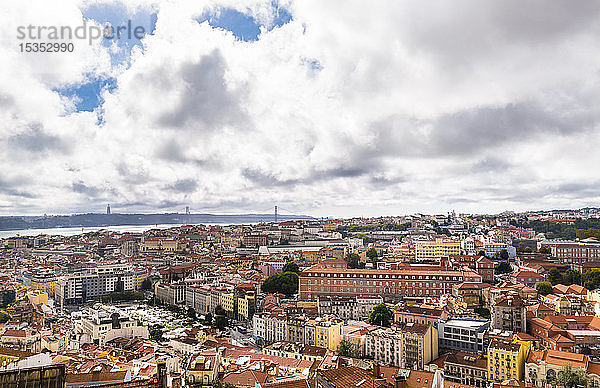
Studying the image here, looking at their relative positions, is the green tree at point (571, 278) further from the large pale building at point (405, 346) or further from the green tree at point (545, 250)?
the large pale building at point (405, 346)

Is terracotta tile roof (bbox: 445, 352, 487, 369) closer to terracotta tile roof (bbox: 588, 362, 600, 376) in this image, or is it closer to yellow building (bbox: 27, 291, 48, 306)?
terracotta tile roof (bbox: 588, 362, 600, 376)

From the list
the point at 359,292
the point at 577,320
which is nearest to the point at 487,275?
the point at 359,292

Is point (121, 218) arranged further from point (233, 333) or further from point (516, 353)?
point (516, 353)

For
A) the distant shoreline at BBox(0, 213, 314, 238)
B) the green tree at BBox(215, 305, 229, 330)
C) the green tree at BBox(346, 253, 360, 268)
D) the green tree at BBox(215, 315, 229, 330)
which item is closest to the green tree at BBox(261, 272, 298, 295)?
the green tree at BBox(215, 305, 229, 330)

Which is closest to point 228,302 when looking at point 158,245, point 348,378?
point 348,378

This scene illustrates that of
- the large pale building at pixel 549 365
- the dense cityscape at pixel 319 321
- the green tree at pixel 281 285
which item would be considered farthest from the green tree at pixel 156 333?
the large pale building at pixel 549 365
